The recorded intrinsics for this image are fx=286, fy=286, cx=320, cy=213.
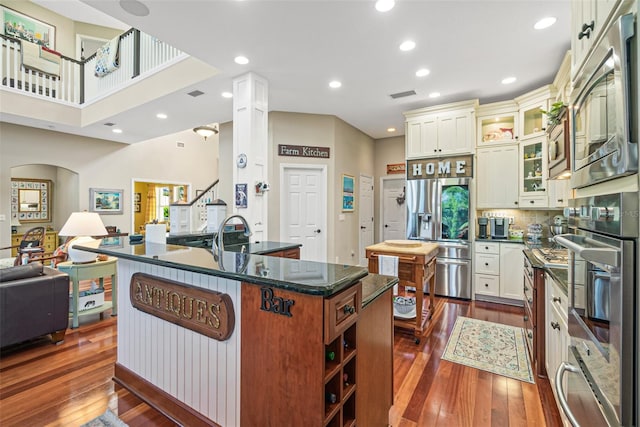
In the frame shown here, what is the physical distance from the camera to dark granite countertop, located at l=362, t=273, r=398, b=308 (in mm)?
1436

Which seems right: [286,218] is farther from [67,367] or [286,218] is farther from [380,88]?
[67,367]

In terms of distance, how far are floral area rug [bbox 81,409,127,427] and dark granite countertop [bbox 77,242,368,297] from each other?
1029 millimetres

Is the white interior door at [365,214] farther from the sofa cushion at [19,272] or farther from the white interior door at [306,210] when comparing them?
the sofa cushion at [19,272]

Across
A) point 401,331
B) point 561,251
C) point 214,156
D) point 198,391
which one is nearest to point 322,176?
point 401,331

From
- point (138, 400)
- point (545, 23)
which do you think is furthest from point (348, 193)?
point (138, 400)

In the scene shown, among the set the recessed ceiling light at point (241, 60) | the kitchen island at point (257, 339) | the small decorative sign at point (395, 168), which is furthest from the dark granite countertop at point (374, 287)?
the small decorative sign at point (395, 168)

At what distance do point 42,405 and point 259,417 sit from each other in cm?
183

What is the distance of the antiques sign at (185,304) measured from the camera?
1.44 meters

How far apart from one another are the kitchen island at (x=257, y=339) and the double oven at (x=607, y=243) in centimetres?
78

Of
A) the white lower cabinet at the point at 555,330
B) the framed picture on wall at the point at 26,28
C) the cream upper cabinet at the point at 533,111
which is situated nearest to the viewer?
the white lower cabinet at the point at 555,330

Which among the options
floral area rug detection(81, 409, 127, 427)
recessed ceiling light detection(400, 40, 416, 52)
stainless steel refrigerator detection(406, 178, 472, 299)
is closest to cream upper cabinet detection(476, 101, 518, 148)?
stainless steel refrigerator detection(406, 178, 472, 299)

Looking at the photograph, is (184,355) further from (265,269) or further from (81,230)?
(81,230)

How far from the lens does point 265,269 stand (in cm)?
138

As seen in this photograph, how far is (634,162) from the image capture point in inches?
28.0
